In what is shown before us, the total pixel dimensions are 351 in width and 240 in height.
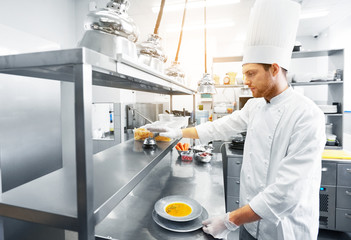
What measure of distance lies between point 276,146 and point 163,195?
88 cm

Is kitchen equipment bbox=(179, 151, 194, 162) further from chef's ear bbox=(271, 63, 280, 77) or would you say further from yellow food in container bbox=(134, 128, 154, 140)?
chef's ear bbox=(271, 63, 280, 77)

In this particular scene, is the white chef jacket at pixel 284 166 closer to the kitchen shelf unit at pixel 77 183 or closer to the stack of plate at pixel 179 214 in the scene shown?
the stack of plate at pixel 179 214

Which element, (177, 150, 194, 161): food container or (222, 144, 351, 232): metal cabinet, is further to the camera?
(222, 144, 351, 232): metal cabinet

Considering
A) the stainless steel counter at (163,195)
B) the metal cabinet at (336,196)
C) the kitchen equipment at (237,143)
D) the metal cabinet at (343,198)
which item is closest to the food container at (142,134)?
the stainless steel counter at (163,195)

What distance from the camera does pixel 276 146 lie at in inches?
47.1

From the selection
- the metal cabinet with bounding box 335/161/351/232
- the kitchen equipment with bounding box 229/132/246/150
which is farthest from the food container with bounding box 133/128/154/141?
the metal cabinet with bounding box 335/161/351/232

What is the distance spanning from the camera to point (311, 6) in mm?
3682

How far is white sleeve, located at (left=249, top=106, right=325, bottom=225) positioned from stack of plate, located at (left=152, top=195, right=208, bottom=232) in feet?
1.02

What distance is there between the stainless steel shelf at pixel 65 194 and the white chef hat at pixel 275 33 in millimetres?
969

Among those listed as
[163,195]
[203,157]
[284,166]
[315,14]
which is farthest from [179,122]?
[315,14]

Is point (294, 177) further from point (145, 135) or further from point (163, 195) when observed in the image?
point (145, 135)

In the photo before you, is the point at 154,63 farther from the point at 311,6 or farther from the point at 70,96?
the point at 311,6

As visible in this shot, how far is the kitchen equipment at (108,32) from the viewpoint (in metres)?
0.63

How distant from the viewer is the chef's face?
1.16 m
